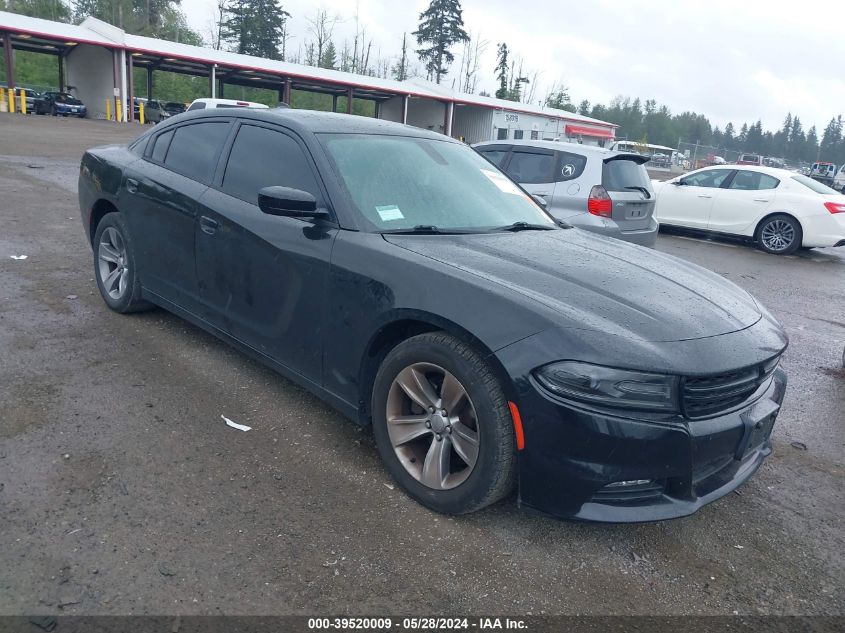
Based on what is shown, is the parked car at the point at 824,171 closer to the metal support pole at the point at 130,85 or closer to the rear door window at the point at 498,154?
the rear door window at the point at 498,154

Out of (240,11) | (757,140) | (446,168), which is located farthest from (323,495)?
(757,140)

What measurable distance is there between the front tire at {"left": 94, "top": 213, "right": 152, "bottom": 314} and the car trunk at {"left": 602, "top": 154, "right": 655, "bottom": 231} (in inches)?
212

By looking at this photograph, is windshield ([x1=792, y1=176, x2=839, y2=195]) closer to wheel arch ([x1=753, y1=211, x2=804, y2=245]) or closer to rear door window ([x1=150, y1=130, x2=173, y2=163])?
wheel arch ([x1=753, y1=211, x2=804, y2=245])

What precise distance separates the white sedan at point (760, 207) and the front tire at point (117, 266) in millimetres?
10646

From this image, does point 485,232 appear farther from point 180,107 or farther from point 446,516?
point 180,107

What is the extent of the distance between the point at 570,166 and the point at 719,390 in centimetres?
598

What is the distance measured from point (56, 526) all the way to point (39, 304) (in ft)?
10.3

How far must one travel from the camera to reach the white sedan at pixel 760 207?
1113 centimetres

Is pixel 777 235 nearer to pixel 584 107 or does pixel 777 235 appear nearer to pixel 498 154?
pixel 498 154

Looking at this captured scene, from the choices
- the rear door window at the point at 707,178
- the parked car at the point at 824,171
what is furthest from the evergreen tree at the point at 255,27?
the rear door window at the point at 707,178

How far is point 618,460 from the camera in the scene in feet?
7.98

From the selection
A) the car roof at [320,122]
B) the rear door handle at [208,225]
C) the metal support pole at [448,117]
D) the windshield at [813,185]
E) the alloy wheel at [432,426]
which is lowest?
the alloy wheel at [432,426]

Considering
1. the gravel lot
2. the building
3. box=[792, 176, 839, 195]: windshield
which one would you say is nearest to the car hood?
the gravel lot

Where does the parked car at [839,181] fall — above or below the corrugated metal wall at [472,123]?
below
